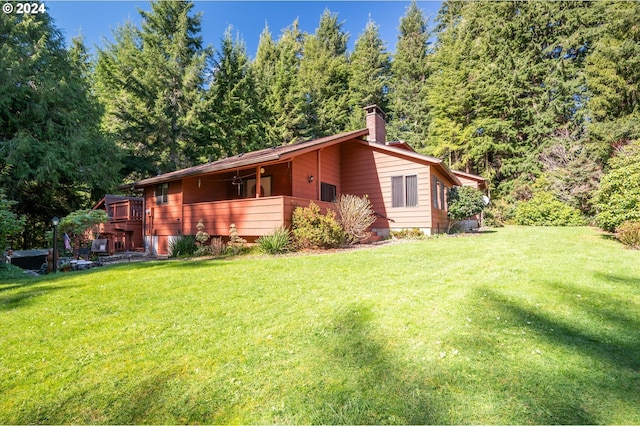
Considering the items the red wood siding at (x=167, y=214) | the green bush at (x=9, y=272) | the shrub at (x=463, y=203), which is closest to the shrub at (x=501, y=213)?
the shrub at (x=463, y=203)

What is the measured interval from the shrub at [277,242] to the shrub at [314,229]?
0.39 metres

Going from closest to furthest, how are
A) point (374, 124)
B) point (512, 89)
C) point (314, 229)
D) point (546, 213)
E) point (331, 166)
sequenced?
1. point (314, 229)
2. point (331, 166)
3. point (374, 124)
4. point (546, 213)
5. point (512, 89)

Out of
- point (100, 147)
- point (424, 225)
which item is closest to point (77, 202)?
point (100, 147)

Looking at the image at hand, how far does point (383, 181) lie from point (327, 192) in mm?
2667

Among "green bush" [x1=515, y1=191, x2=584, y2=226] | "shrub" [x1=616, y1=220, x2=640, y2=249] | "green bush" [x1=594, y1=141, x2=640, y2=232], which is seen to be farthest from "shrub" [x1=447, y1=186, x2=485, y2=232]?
"green bush" [x1=515, y1=191, x2=584, y2=226]

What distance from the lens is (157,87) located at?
22.5 meters

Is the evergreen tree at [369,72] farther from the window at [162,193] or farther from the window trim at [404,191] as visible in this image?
the window at [162,193]

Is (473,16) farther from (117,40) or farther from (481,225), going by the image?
(117,40)

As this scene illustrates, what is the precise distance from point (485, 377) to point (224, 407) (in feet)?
6.80

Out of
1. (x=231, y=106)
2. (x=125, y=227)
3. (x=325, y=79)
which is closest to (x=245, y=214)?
(x=125, y=227)

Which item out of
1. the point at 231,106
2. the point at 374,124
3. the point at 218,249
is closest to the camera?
the point at 218,249

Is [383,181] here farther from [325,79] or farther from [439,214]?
[325,79]

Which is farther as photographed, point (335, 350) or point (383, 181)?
point (383, 181)

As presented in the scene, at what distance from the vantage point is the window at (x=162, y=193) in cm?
1439
